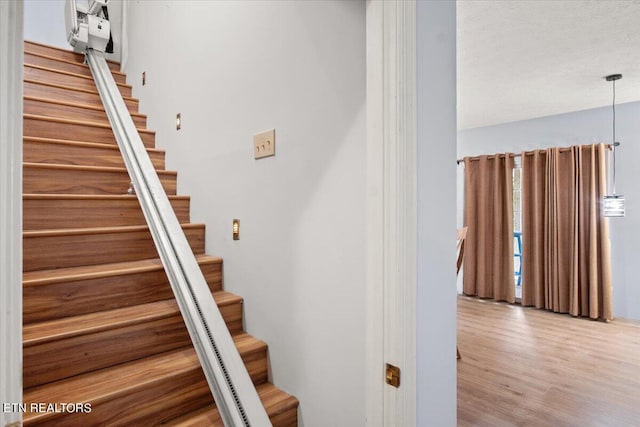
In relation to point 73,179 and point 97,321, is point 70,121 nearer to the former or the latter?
point 73,179

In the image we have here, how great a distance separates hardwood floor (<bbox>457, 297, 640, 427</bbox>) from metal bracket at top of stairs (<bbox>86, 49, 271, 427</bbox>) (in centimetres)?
133

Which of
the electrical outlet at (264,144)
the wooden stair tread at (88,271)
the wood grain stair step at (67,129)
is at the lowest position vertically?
the wooden stair tread at (88,271)

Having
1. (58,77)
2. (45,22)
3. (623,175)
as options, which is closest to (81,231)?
(58,77)

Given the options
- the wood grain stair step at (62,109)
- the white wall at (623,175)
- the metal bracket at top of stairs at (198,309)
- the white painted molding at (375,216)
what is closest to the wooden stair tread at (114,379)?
the metal bracket at top of stairs at (198,309)

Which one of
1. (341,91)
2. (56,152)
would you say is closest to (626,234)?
(341,91)

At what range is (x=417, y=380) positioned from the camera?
1.00 meters

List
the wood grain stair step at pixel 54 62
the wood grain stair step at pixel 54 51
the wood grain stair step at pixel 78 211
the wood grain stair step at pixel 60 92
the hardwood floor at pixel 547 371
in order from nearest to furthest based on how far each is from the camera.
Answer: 1. the wood grain stair step at pixel 78 211
2. the hardwood floor at pixel 547 371
3. the wood grain stair step at pixel 60 92
4. the wood grain stair step at pixel 54 62
5. the wood grain stair step at pixel 54 51

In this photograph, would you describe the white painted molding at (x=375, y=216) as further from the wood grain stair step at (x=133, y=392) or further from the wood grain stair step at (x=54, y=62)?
the wood grain stair step at (x=54, y=62)

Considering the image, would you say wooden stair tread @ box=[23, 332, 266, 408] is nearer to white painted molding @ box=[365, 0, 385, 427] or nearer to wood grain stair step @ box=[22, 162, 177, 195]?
white painted molding @ box=[365, 0, 385, 427]

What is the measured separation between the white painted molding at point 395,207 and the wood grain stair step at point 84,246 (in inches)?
60.8

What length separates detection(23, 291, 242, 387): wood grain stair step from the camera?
1.35 meters

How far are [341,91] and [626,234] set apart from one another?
4480mm

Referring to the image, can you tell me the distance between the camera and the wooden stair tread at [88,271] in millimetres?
1535

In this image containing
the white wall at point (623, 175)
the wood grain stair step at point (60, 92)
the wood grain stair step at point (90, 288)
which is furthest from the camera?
the white wall at point (623, 175)
